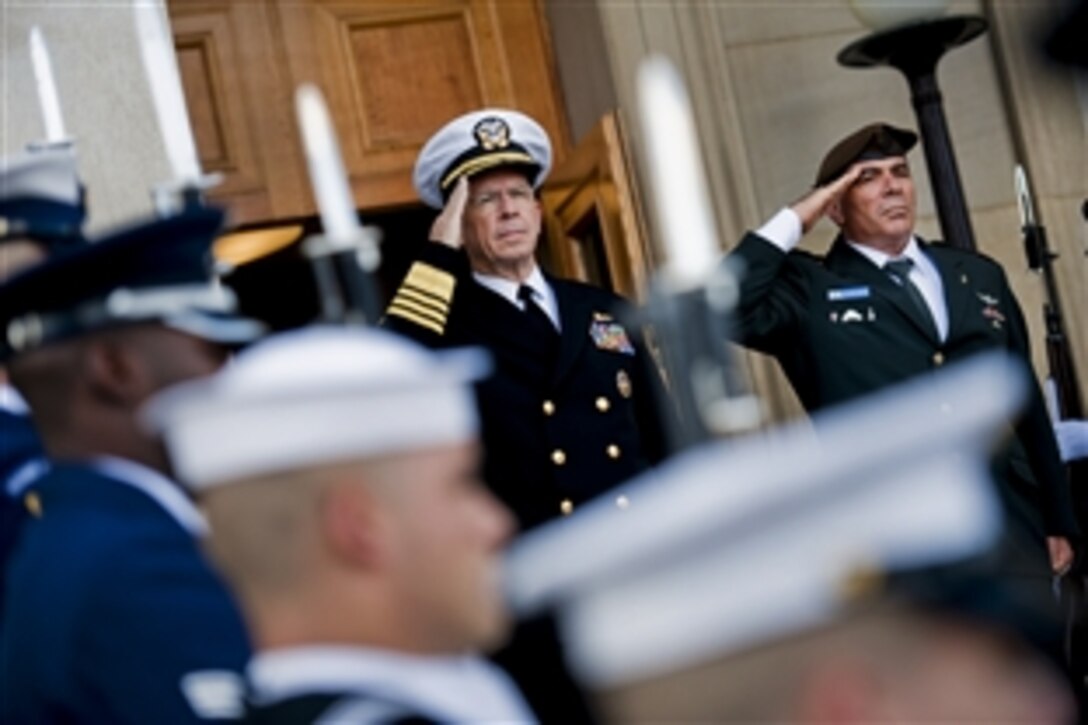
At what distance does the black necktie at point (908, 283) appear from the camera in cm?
587

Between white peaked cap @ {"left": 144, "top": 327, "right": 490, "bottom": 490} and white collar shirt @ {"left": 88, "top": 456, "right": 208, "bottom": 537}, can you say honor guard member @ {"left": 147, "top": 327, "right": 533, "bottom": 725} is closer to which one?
white peaked cap @ {"left": 144, "top": 327, "right": 490, "bottom": 490}

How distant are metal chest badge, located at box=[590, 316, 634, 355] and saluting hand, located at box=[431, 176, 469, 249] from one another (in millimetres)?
348

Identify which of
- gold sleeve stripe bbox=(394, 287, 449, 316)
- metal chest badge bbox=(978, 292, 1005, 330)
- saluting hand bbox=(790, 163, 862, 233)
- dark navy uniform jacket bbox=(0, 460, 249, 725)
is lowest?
dark navy uniform jacket bbox=(0, 460, 249, 725)

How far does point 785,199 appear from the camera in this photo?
7164mm

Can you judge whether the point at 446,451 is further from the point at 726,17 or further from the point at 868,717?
the point at 726,17

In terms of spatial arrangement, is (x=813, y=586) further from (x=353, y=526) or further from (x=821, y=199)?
(x=821, y=199)

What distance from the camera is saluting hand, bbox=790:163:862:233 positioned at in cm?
598

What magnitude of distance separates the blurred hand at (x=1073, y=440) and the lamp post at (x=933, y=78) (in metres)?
0.57

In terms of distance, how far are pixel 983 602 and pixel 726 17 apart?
569cm

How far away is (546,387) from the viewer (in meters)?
5.20

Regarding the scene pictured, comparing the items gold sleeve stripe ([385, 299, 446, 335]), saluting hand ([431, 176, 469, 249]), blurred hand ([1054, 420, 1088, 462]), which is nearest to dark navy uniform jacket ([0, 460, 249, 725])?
gold sleeve stripe ([385, 299, 446, 335])

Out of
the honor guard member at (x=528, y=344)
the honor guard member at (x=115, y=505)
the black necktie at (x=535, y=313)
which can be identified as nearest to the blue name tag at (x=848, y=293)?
the honor guard member at (x=528, y=344)

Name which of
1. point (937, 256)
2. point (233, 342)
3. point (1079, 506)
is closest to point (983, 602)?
point (233, 342)

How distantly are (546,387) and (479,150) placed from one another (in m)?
0.65
